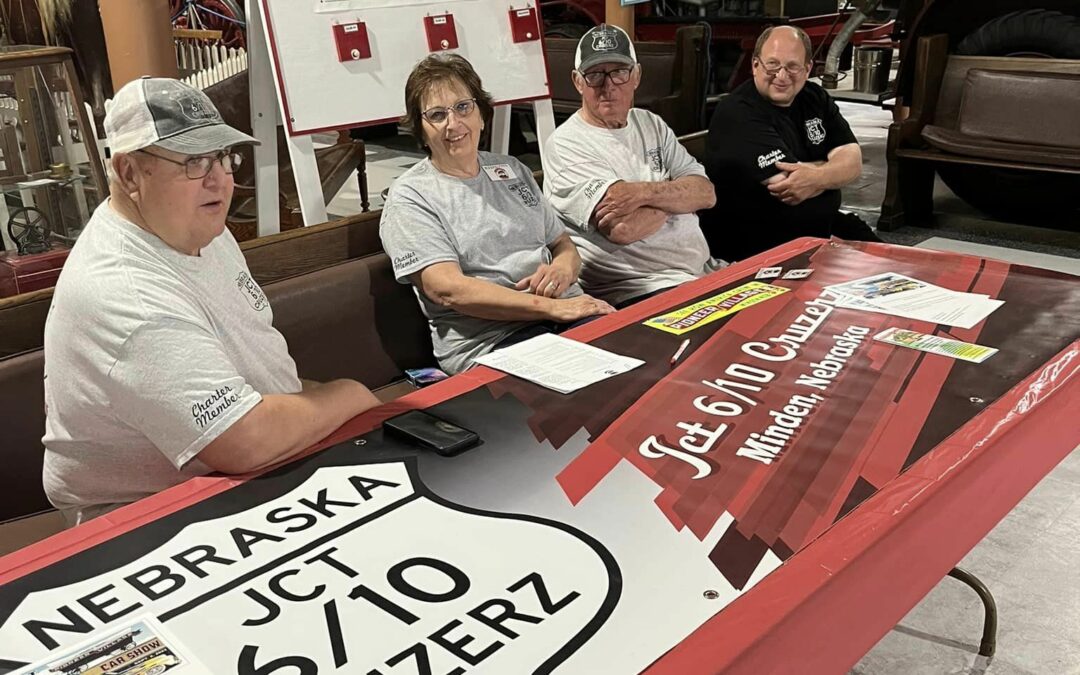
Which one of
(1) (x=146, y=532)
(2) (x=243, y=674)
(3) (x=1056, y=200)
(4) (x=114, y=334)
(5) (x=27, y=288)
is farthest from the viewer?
(3) (x=1056, y=200)

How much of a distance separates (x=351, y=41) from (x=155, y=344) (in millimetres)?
1919

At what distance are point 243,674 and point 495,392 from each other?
2.62ft

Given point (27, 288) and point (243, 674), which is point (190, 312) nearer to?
point (243, 674)

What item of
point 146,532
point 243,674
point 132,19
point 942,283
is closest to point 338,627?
point 243,674

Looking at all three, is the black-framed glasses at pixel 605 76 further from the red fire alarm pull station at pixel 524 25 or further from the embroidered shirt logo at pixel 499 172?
the red fire alarm pull station at pixel 524 25

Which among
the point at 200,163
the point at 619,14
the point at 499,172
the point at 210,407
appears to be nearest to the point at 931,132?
the point at 619,14

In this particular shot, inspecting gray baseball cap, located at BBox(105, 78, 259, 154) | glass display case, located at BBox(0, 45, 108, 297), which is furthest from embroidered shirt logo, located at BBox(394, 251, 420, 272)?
glass display case, located at BBox(0, 45, 108, 297)

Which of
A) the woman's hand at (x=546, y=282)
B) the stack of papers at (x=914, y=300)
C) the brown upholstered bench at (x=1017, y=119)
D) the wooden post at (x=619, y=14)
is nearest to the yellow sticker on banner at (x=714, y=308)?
the stack of papers at (x=914, y=300)

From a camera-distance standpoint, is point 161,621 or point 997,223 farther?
Result: point 997,223

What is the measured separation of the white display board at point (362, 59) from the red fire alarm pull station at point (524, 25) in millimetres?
17

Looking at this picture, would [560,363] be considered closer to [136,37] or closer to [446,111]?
[446,111]

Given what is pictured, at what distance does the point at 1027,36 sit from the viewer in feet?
17.1

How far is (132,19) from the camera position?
333 cm

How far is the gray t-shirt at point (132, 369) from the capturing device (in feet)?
4.77
